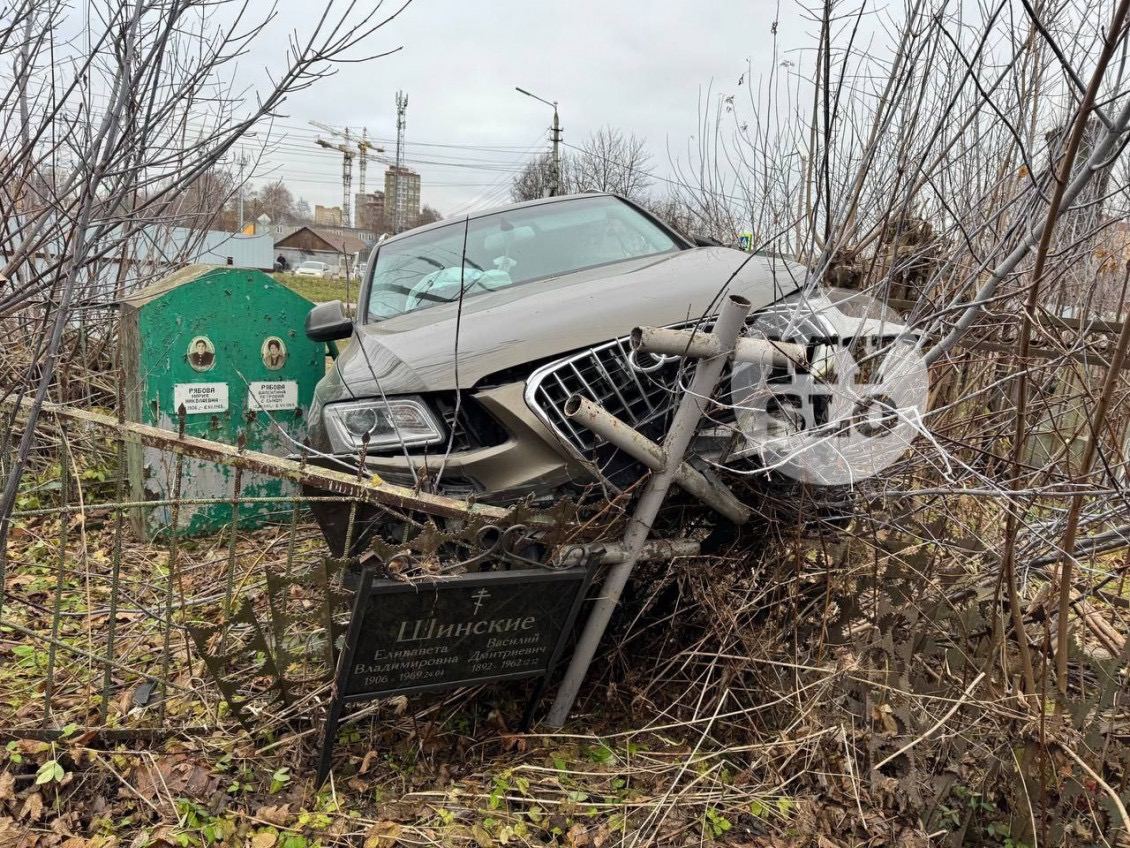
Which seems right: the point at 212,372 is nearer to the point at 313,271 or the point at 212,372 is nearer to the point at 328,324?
the point at 328,324

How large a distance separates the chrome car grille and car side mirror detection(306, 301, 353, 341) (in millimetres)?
2023

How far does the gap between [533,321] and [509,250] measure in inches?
51.6

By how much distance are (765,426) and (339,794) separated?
1.94 metres

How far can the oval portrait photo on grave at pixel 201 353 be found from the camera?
4902mm

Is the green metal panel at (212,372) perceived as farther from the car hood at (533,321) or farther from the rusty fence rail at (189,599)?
the car hood at (533,321)

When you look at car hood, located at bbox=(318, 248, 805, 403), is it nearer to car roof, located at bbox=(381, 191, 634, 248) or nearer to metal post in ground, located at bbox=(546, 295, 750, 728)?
metal post in ground, located at bbox=(546, 295, 750, 728)

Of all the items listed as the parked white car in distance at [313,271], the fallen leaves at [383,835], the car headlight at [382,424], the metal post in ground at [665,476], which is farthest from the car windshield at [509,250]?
the parked white car in distance at [313,271]

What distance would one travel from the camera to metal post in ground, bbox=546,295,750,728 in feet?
8.45

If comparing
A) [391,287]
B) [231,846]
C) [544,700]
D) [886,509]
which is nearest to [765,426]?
[886,509]

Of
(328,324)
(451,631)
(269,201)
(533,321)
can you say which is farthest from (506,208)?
(269,201)

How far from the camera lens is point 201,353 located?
194 inches

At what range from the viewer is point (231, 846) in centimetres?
245

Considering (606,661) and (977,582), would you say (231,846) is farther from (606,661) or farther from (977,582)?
(977,582)

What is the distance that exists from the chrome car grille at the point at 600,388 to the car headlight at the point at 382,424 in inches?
17.4
